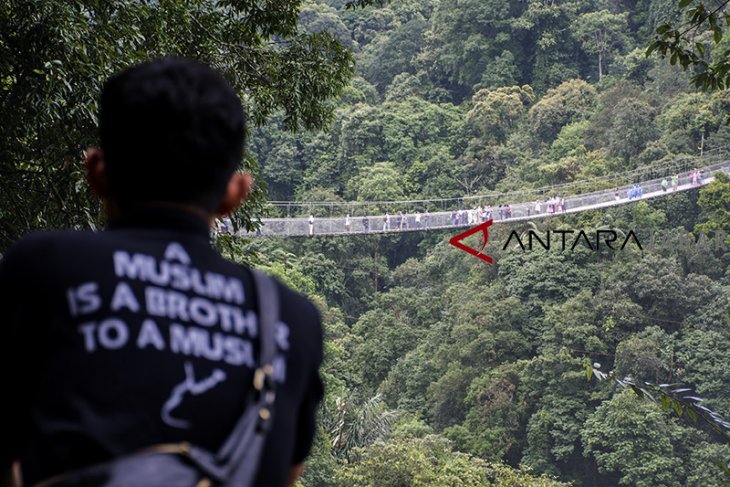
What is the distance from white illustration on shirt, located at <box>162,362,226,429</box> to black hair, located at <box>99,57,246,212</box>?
4.9 inches

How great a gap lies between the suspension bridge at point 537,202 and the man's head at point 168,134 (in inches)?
585

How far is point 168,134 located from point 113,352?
150mm

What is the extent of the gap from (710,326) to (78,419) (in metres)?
15.7

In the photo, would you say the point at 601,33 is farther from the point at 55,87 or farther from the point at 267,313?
the point at 267,313

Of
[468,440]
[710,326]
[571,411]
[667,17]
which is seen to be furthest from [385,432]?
[667,17]

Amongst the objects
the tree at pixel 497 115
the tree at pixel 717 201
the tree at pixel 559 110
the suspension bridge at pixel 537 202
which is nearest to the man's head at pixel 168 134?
Answer: the suspension bridge at pixel 537 202

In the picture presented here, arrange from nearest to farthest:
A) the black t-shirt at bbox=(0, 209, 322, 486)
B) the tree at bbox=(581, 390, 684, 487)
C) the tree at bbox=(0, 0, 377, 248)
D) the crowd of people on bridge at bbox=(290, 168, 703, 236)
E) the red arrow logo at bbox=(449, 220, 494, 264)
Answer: the black t-shirt at bbox=(0, 209, 322, 486) < the tree at bbox=(0, 0, 377, 248) < the tree at bbox=(581, 390, 684, 487) < the crowd of people on bridge at bbox=(290, 168, 703, 236) < the red arrow logo at bbox=(449, 220, 494, 264)

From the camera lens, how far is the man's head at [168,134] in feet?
2.20

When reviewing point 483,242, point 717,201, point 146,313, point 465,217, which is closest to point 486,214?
point 483,242

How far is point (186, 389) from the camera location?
0.63m

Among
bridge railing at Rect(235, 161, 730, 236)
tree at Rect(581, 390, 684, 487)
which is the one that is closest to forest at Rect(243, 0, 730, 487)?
tree at Rect(581, 390, 684, 487)

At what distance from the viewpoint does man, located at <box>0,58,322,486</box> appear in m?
0.62

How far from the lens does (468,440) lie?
1507cm

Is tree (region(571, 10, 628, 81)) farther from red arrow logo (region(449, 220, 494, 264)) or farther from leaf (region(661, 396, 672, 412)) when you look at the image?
leaf (region(661, 396, 672, 412))
